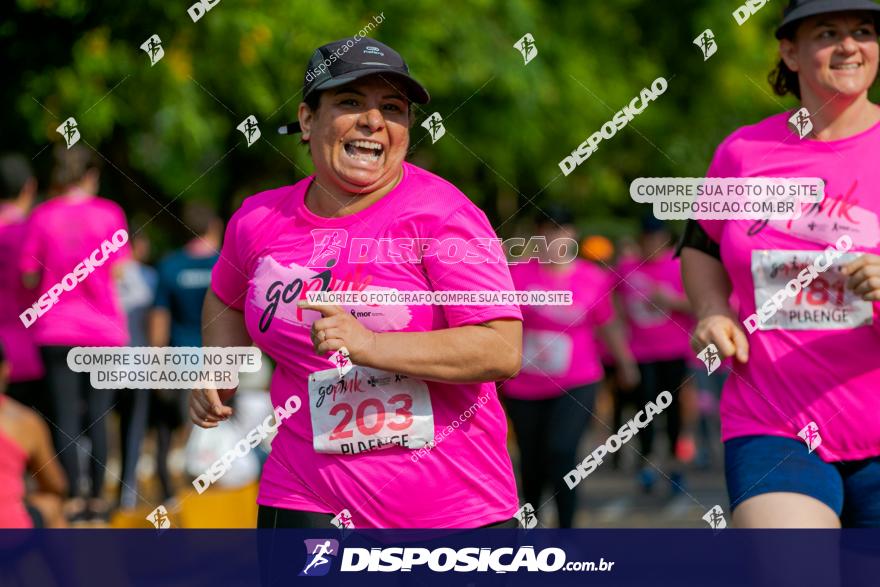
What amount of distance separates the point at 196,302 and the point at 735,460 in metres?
6.49

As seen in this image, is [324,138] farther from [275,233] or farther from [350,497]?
[350,497]

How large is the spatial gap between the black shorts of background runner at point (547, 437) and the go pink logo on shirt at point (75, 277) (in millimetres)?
2359

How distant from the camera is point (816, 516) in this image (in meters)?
3.83


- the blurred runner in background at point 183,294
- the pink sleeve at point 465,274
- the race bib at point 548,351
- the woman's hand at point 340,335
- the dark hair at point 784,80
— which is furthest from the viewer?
the blurred runner in background at point 183,294

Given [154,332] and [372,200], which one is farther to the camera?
[154,332]

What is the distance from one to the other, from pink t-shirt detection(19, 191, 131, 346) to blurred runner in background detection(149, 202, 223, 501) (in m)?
1.33

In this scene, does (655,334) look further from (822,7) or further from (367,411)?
(367,411)

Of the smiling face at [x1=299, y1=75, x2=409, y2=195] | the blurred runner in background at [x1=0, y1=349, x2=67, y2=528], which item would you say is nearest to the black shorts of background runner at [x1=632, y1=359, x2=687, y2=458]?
the blurred runner in background at [x1=0, y1=349, x2=67, y2=528]

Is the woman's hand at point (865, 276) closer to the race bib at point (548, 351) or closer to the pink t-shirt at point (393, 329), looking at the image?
the pink t-shirt at point (393, 329)

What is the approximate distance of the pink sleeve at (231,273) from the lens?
413 cm

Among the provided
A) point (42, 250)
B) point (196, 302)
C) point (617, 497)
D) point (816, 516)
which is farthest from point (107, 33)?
point (617, 497)

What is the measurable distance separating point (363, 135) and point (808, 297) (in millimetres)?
1257

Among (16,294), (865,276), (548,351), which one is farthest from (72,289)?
(865,276)

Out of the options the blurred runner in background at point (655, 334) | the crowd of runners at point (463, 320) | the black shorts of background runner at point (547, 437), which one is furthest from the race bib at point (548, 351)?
the crowd of runners at point (463, 320)
